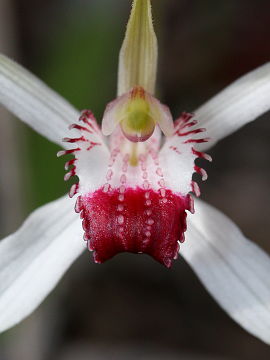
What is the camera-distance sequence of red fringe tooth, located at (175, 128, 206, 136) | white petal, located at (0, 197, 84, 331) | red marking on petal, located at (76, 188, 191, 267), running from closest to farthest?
red marking on petal, located at (76, 188, 191, 267)
red fringe tooth, located at (175, 128, 206, 136)
white petal, located at (0, 197, 84, 331)

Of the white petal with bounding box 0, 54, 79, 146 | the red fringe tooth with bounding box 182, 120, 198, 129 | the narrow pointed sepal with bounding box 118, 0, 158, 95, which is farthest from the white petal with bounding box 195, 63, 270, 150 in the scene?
the white petal with bounding box 0, 54, 79, 146

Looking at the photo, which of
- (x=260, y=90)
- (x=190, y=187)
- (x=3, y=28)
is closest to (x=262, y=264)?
(x=190, y=187)

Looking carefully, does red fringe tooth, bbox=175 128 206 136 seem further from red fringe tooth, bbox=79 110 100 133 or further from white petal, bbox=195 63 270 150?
red fringe tooth, bbox=79 110 100 133

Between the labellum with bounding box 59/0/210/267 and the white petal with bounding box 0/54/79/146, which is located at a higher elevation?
the white petal with bounding box 0/54/79/146

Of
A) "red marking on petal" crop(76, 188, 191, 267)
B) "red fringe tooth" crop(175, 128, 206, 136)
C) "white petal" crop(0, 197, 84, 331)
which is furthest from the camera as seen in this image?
"white petal" crop(0, 197, 84, 331)

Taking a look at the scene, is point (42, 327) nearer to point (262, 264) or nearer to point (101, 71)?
point (101, 71)

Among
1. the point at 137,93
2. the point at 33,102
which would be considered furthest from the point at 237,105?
the point at 33,102

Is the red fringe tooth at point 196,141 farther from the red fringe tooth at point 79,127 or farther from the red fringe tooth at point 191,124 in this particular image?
the red fringe tooth at point 79,127
